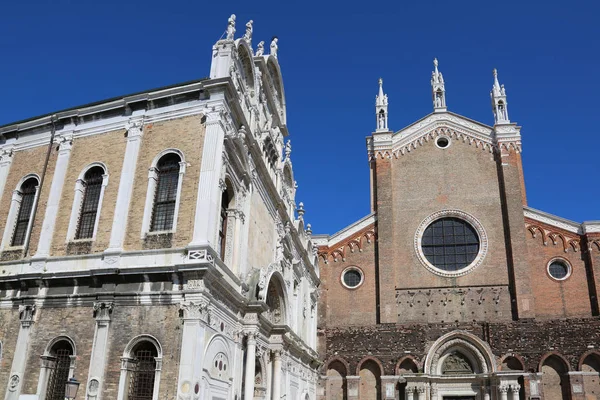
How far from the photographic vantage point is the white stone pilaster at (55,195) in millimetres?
16906

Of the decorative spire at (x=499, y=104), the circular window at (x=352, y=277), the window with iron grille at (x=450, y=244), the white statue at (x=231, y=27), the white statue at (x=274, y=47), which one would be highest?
the decorative spire at (x=499, y=104)

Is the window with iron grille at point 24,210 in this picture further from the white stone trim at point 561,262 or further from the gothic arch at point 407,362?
the white stone trim at point 561,262

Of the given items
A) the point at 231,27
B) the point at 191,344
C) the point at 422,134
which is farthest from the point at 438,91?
the point at 191,344

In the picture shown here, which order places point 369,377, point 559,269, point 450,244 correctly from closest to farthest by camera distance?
point 369,377 < point 559,269 < point 450,244

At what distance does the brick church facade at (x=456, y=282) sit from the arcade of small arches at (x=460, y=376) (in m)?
0.05

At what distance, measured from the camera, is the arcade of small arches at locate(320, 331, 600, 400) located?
25938mm

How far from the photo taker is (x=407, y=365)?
27906 millimetres

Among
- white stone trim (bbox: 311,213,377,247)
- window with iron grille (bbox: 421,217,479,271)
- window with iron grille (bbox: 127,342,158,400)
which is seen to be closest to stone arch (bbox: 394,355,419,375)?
window with iron grille (bbox: 421,217,479,271)

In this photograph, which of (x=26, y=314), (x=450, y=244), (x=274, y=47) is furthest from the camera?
(x=450, y=244)

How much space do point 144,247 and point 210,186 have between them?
249 cm

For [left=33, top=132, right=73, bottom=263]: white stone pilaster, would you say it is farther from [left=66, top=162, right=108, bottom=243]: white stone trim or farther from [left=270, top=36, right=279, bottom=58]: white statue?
[left=270, top=36, right=279, bottom=58]: white statue

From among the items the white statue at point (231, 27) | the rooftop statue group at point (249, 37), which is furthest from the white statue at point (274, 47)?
the white statue at point (231, 27)

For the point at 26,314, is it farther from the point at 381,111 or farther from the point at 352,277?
the point at 381,111

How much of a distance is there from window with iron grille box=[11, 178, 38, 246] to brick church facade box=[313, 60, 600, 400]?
16223mm
